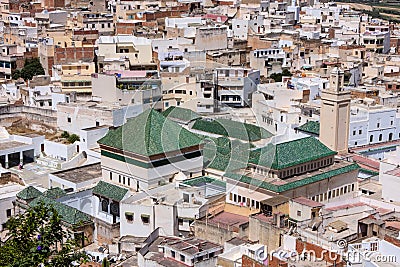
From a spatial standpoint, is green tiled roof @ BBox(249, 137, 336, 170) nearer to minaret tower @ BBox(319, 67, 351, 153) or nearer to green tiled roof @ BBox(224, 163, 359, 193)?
green tiled roof @ BBox(224, 163, 359, 193)

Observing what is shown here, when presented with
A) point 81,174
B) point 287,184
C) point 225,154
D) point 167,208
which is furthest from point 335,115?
point 81,174

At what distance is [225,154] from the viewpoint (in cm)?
1570

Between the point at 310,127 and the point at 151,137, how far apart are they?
18.4 ft

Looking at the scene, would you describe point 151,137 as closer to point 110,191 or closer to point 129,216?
point 110,191

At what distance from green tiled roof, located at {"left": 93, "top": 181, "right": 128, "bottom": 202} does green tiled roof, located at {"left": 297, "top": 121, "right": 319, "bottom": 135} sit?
5991mm

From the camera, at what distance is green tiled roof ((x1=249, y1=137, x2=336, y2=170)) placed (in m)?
14.1

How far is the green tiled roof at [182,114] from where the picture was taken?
1939 cm

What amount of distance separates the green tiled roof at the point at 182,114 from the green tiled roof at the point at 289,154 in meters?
4.84

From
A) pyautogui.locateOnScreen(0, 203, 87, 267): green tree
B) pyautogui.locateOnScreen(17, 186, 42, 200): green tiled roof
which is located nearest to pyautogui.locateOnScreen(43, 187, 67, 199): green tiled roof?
pyautogui.locateOnScreen(17, 186, 42, 200): green tiled roof

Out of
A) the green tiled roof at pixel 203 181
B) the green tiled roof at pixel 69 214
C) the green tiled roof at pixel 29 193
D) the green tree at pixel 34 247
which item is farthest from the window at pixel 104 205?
the green tree at pixel 34 247

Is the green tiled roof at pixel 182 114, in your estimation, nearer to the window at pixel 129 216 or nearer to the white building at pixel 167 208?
the white building at pixel 167 208

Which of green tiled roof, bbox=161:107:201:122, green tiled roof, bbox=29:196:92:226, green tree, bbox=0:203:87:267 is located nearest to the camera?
green tree, bbox=0:203:87:267

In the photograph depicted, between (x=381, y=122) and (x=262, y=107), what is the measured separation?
3.59m

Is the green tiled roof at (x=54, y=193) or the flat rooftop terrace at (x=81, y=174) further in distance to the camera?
the flat rooftop terrace at (x=81, y=174)
